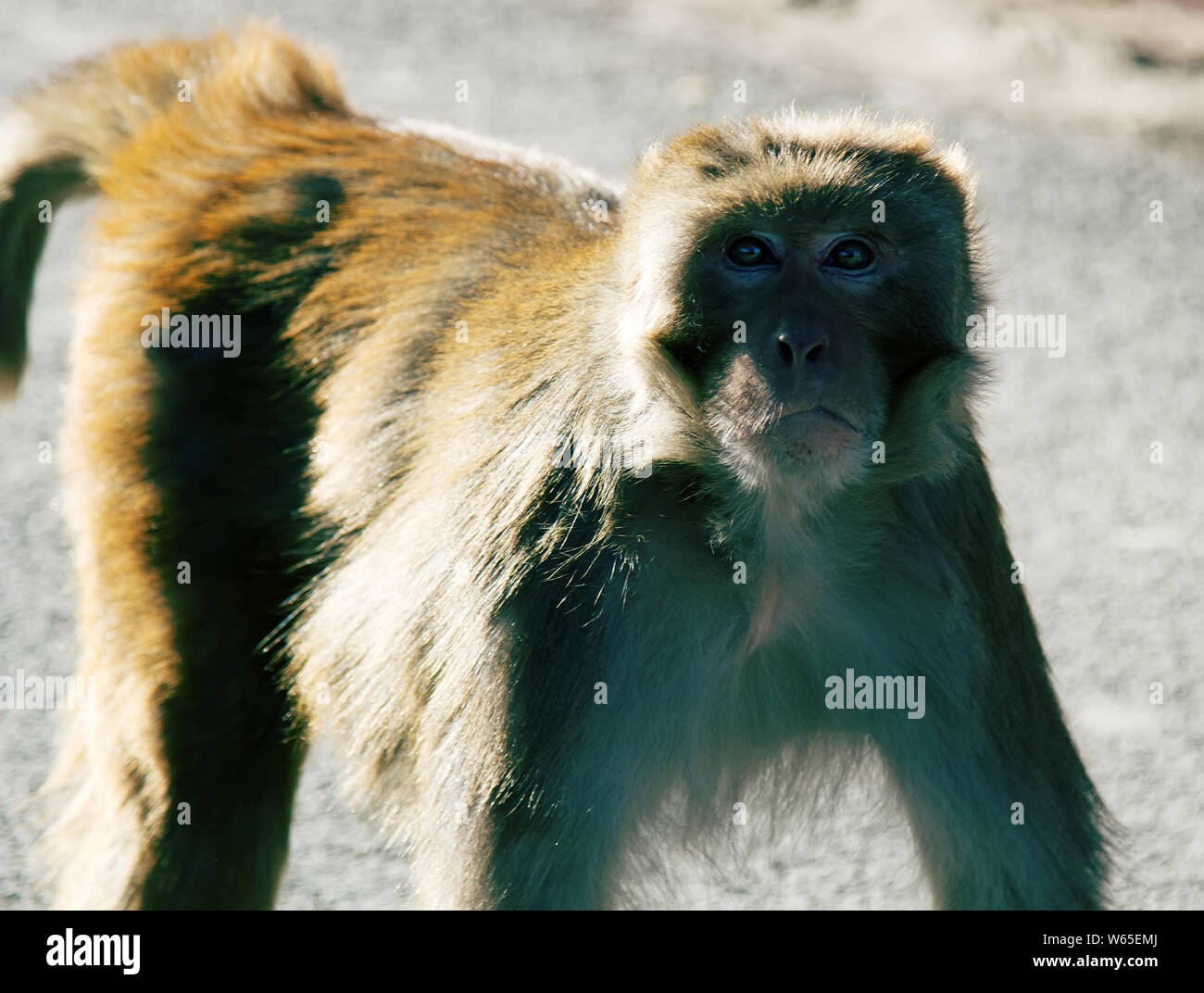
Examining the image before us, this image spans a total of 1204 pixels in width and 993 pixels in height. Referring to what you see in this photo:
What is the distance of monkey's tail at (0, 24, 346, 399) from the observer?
419 cm

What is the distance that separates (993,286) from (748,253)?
0.63 m

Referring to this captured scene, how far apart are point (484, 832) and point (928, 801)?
910 millimetres

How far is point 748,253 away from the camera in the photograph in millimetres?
2943

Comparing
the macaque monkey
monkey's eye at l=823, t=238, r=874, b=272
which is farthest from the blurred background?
monkey's eye at l=823, t=238, r=874, b=272

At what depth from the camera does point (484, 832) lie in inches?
Result: 120

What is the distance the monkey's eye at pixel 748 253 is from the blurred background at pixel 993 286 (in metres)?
0.58

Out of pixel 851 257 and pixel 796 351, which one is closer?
pixel 796 351

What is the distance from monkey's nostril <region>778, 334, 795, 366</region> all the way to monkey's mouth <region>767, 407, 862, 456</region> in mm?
89

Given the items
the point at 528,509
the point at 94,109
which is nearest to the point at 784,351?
the point at 528,509

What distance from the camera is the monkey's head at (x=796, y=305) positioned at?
2.88 meters

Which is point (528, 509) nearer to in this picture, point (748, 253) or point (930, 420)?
point (748, 253)
